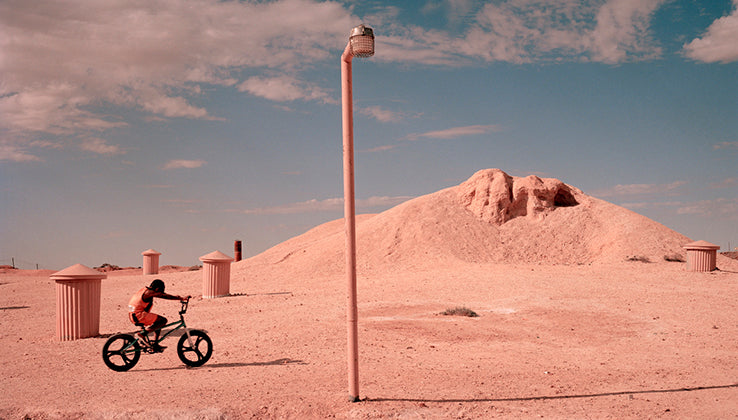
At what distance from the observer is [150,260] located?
28.8 meters

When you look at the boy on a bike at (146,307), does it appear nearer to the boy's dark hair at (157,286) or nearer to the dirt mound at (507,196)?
the boy's dark hair at (157,286)

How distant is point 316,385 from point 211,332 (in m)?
5.12

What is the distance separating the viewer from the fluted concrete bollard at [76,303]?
1051cm

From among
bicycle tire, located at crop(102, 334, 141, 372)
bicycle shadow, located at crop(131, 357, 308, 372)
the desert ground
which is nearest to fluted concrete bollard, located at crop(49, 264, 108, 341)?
the desert ground

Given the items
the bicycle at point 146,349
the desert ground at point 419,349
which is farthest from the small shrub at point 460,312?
the bicycle at point 146,349

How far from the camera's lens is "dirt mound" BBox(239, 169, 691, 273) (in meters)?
26.8

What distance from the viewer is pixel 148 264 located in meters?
28.9

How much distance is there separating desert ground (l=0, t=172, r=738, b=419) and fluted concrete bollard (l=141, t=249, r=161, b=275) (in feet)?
12.8

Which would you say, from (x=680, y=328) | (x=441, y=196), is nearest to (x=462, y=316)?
(x=680, y=328)

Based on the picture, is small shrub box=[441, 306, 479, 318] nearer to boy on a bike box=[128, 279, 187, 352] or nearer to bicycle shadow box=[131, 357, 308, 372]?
bicycle shadow box=[131, 357, 308, 372]

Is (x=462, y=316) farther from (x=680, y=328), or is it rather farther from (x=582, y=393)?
(x=582, y=393)

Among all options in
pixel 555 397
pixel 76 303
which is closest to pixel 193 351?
pixel 76 303

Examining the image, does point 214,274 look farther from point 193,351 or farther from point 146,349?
point 146,349

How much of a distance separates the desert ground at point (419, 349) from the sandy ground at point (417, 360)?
4 cm
